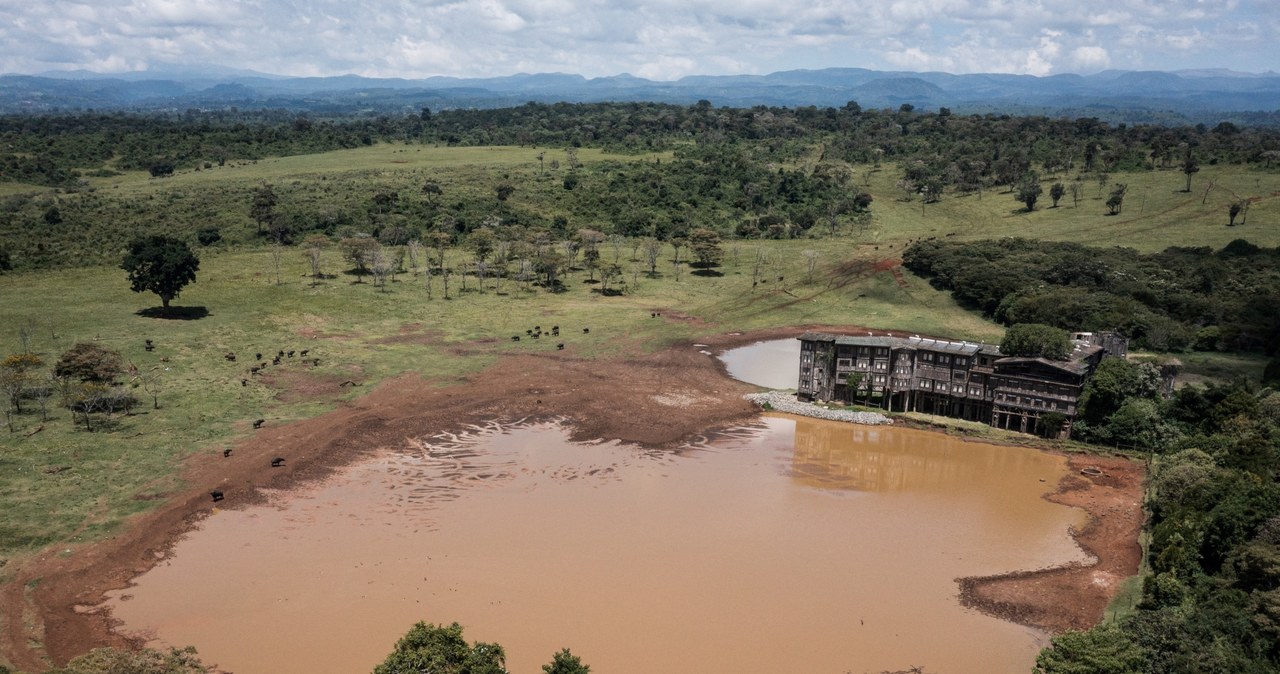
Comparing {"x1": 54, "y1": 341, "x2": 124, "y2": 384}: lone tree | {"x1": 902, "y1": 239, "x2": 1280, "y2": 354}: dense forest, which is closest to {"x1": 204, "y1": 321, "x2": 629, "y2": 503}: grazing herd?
{"x1": 54, "y1": 341, "x2": 124, "y2": 384}: lone tree

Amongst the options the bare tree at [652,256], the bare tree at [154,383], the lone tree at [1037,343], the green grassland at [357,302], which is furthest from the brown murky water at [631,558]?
the bare tree at [652,256]

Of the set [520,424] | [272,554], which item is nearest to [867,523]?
[520,424]

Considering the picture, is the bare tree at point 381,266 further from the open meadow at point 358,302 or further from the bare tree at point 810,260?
the bare tree at point 810,260

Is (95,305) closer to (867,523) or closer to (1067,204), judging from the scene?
(867,523)

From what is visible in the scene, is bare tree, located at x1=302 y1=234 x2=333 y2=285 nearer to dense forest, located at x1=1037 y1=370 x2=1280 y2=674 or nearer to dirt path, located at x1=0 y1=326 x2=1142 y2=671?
dirt path, located at x1=0 y1=326 x2=1142 y2=671

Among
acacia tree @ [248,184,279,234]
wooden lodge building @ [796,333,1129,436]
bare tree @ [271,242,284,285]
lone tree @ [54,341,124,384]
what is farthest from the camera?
acacia tree @ [248,184,279,234]
